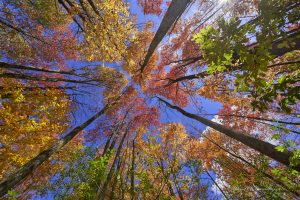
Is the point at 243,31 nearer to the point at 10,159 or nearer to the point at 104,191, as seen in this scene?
the point at 104,191

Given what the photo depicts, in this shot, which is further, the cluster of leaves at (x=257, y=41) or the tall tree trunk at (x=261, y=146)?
the tall tree trunk at (x=261, y=146)

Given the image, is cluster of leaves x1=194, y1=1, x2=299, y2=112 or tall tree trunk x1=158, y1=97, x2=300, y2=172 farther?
tall tree trunk x1=158, y1=97, x2=300, y2=172

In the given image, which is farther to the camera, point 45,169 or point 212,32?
point 45,169

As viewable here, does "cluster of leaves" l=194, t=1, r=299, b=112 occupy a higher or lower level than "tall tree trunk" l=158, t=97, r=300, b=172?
higher

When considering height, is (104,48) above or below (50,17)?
below

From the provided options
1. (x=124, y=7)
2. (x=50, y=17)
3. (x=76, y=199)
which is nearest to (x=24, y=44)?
(x=50, y=17)

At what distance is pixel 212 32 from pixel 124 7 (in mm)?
6660

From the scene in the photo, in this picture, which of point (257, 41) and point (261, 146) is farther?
point (261, 146)

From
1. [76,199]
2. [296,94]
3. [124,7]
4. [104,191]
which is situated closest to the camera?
[296,94]

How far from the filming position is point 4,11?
317 inches

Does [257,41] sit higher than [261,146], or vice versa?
[257,41]

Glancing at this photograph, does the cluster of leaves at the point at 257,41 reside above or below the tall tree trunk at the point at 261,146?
above

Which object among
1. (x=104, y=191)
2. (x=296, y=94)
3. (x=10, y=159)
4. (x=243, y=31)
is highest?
(x=243, y=31)

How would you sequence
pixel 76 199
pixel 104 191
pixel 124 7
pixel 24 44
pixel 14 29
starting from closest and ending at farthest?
pixel 76 199 < pixel 104 191 < pixel 124 7 < pixel 14 29 < pixel 24 44
